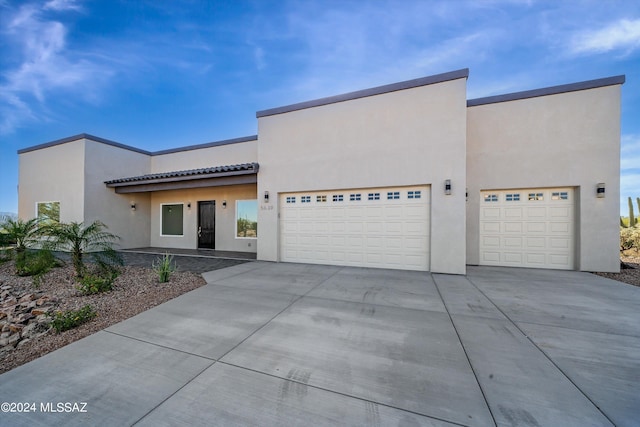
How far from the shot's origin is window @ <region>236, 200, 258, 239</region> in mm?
10070

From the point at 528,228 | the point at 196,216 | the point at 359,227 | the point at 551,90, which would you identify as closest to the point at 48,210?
the point at 196,216

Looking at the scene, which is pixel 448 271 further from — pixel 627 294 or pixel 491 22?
pixel 491 22

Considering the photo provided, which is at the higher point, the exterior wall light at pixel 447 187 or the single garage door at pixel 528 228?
the exterior wall light at pixel 447 187

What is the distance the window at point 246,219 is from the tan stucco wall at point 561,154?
8.13m

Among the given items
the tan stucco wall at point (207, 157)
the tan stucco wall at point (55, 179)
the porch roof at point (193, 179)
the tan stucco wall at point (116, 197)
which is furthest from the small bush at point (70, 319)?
the tan stucco wall at point (55, 179)

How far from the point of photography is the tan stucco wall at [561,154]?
6.34 meters

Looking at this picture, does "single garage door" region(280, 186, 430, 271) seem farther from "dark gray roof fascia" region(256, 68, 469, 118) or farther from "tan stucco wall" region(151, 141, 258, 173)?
"tan stucco wall" region(151, 141, 258, 173)

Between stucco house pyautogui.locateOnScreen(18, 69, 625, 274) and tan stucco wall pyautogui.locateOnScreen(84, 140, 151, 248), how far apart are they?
5.14 meters

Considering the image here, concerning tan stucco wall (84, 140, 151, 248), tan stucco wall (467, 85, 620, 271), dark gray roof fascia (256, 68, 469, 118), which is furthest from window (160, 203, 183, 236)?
tan stucco wall (467, 85, 620, 271)

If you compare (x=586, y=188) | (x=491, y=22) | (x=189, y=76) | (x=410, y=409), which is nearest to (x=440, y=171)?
(x=586, y=188)

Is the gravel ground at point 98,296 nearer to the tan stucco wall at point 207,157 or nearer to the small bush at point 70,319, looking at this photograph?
the small bush at point 70,319

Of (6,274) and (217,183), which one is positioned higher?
(217,183)

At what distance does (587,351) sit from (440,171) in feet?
15.3

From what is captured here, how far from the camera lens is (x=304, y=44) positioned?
8.84m
